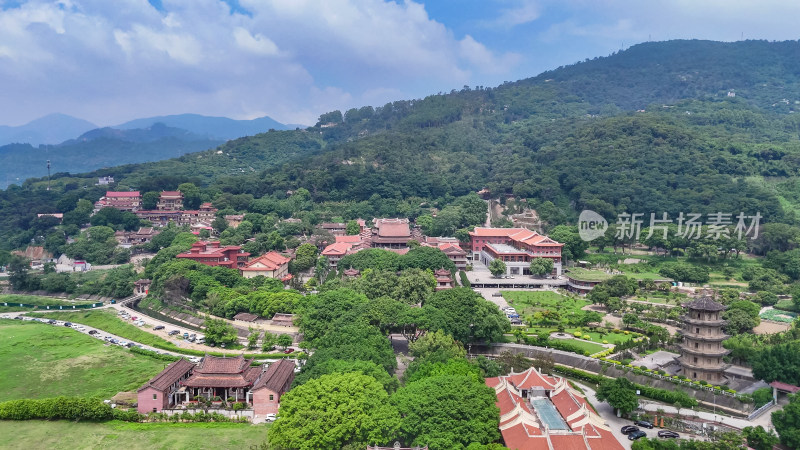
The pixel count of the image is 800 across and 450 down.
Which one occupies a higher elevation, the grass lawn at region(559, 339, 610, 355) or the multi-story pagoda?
the multi-story pagoda

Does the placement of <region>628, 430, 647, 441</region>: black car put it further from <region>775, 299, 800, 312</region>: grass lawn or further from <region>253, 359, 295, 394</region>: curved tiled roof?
<region>775, 299, 800, 312</region>: grass lawn

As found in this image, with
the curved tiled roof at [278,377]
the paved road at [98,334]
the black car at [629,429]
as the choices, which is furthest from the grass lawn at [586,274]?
the paved road at [98,334]

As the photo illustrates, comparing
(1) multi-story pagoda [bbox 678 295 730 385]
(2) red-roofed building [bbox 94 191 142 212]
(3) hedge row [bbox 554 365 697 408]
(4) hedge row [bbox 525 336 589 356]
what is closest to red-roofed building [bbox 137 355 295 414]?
A: (4) hedge row [bbox 525 336 589 356]

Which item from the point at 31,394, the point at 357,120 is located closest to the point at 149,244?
the point at 31,394

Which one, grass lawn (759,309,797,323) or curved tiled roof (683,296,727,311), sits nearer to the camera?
curved tiled roof (683,296,727,311)

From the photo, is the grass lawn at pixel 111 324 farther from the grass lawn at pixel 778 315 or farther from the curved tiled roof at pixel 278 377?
the grass lawn at pixel 778 315

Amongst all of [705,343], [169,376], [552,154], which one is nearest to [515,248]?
[705,343]
